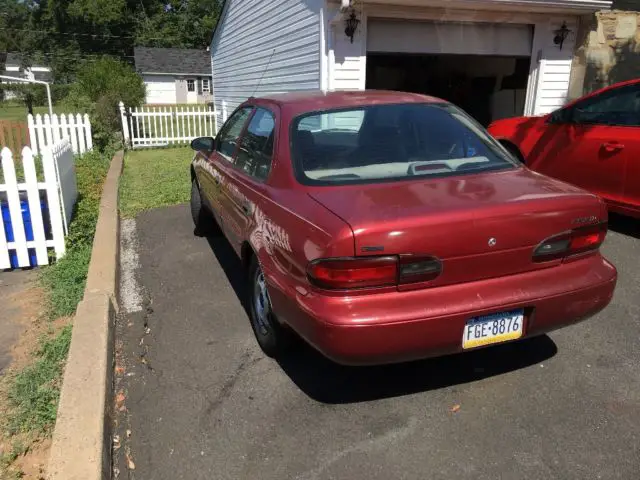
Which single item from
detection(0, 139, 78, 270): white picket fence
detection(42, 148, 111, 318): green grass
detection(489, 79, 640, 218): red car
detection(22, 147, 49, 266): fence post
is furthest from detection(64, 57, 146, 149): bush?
detection(489, 79, 640, 218): red car

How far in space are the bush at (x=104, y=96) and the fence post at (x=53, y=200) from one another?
9585mm

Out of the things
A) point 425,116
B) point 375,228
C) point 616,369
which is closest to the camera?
point 375,228

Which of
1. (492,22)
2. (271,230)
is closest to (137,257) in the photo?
(271,230)

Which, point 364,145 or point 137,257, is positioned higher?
point 364,145

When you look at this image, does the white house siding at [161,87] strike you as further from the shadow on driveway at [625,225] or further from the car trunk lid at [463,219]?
the car trunk lid at [463,219]

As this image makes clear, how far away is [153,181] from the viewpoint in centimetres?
927

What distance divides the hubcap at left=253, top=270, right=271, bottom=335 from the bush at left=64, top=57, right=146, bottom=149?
12038 millimetres

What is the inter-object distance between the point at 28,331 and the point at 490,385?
10.4ft

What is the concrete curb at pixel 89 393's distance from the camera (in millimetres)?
2271

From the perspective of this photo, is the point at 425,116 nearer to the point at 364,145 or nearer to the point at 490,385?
the point at 364,145

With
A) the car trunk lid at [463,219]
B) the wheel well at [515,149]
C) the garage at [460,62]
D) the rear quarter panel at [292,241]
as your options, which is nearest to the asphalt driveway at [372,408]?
the rear quarter panel at [292,241]

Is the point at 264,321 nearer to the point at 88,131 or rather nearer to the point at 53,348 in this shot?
the point at 53,348

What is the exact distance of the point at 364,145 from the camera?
325 cm

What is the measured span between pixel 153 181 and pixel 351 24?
4335 mm
